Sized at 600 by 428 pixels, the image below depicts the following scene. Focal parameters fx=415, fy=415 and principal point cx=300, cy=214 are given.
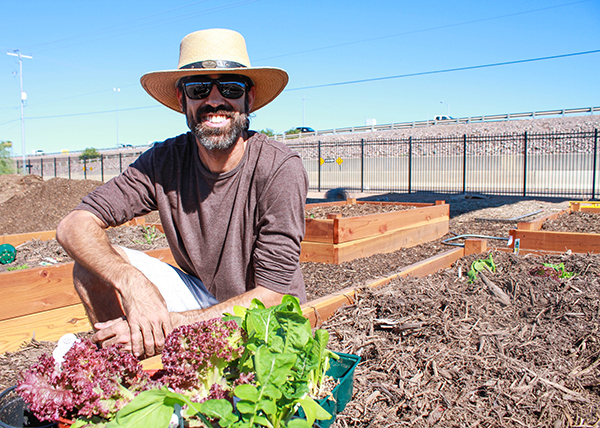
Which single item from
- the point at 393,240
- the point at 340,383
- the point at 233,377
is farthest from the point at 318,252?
the point at 233,377

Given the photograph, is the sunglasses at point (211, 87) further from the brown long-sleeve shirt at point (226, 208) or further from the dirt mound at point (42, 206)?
the dirt mound at point (42, 206)

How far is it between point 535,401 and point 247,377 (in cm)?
139

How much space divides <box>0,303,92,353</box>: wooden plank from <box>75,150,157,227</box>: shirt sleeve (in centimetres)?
106

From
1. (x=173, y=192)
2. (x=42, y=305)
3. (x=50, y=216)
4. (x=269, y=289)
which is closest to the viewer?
(x=269, y=289)

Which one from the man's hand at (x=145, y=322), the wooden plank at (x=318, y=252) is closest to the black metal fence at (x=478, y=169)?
the wooden plank at (x=318, y=252)

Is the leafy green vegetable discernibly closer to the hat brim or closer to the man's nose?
the hat brim

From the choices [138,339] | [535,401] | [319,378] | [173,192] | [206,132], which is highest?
[206,132]

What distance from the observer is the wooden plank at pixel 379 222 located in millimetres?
4840

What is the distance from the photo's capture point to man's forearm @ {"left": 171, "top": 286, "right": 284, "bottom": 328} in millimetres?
1750

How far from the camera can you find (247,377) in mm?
1136

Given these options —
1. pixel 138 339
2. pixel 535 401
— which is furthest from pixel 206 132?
pixel 535 401

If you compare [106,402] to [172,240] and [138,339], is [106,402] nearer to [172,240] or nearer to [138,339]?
[138,339]

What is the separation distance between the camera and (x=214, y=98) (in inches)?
92.4

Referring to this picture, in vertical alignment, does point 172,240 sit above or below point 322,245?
above
